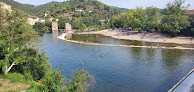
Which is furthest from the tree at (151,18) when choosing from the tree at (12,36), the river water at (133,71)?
the tree at (12,36)

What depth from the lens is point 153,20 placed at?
2539 inches

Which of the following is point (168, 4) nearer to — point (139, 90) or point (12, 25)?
point (139, 90)

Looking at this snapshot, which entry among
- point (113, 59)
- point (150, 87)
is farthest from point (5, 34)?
point (113, 59)

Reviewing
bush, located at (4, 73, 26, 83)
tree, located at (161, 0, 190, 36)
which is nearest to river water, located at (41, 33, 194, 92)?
bush, located at (4, 73, 26, 83)

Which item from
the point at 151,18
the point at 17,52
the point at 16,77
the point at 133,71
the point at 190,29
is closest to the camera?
the point at 16,77

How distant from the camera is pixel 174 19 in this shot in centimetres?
5294

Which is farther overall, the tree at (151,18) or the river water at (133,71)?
the tree at (151,18)

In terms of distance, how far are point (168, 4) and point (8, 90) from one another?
58572mm

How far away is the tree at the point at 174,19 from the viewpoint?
51.7 m

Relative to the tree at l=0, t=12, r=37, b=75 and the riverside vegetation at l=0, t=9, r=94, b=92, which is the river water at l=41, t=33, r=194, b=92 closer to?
the riverside vegetation at l=0, t=9, r=94, b=92

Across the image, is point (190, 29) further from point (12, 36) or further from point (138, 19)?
point (12, 36)

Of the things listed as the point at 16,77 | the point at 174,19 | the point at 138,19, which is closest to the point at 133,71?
the point at 16,77

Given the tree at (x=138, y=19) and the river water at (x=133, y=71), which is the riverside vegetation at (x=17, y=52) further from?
the tree at (x=138, y=19)

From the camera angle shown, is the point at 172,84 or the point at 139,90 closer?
the point at 139,90
